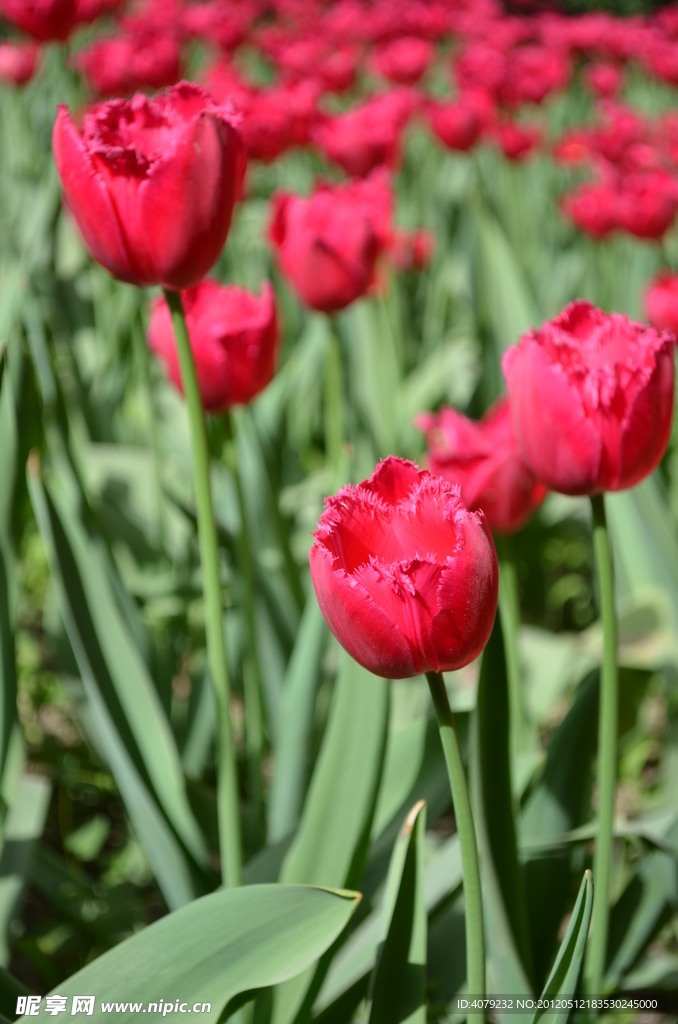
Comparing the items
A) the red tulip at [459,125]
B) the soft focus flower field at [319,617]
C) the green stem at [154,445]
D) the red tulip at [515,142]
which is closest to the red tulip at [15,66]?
the soft focus flower field at [319,617]

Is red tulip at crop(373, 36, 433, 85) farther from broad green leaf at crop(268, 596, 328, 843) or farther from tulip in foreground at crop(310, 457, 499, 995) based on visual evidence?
tulip in foreground at crop(310, 457, 499, 995)

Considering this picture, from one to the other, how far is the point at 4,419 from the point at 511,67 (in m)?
3.09

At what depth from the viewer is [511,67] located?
338cm

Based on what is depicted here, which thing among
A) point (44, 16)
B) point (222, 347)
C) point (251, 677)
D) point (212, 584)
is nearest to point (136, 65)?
point (44, 16)

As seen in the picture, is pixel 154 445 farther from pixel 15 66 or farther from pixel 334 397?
pixel 15 66

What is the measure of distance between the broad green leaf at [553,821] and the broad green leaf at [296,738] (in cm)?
19

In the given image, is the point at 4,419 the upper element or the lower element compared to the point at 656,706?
upper

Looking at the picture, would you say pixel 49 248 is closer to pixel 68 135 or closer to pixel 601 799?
pixel 68 135

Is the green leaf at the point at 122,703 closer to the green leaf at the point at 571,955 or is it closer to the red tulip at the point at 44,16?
the green leaf at the point at 571,955

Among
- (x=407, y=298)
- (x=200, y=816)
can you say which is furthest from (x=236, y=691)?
(x=407, y=298)

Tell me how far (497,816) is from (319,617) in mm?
263

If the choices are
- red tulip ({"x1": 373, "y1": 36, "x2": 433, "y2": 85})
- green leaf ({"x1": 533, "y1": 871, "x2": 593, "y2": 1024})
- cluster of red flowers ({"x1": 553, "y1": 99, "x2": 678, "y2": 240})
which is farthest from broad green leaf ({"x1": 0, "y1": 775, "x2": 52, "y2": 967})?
red tulip ({"x1": 373, "y1": 36, "x2": 433, "y2": 85})

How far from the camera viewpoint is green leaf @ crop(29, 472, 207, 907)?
79 cm

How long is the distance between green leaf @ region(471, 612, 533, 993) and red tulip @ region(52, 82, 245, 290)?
29 cm
